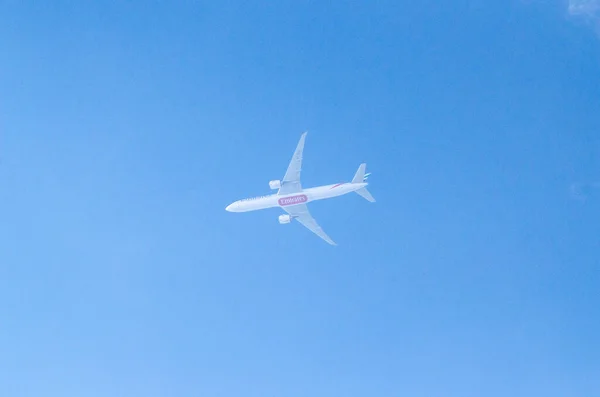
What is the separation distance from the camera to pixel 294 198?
321 ft

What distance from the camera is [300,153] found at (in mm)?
94062

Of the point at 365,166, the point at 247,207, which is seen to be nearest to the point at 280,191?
the point at 247,207

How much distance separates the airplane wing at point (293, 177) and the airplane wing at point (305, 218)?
3916 millimetres

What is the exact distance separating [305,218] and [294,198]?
744 centimetres

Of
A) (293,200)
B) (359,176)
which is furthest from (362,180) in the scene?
(293,200)

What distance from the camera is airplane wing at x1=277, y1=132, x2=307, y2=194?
94.8 m

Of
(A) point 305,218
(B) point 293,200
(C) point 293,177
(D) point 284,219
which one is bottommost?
(D) point 284,219

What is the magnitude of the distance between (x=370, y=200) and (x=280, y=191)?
15856mm

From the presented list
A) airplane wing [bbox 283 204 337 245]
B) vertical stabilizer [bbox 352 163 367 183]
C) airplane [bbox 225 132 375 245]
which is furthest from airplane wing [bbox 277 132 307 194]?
vertical stabilizer [bbox 352 163 367 183]

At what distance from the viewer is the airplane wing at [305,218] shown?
101000 millimetres

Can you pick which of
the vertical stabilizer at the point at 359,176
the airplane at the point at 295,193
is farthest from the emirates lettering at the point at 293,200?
the vertical stabilizer at the point at 359,176

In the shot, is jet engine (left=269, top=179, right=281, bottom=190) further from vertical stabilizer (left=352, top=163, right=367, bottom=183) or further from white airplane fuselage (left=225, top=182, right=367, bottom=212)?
vertical stabilizer (left=352, top=163, right=367, bottom=183)

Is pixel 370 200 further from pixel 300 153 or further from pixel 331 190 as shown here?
pixel 300 153

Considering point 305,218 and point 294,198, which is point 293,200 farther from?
point 305,218
